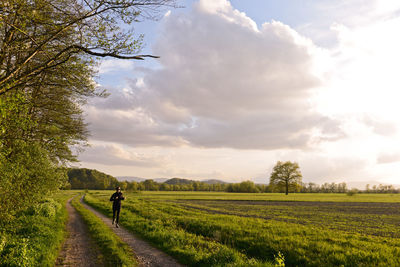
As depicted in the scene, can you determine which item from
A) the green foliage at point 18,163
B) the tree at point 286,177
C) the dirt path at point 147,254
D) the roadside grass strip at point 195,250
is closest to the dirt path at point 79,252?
the dirt path at point 147,254

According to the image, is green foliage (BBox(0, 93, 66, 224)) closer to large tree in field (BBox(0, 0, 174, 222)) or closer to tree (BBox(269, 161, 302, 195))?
large tree in field (BBox(0, 0, 174, 222))

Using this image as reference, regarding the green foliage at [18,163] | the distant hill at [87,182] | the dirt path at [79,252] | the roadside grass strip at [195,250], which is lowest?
the distant hill at [87,182]

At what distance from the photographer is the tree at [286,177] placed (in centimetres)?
9506

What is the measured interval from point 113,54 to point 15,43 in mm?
4396

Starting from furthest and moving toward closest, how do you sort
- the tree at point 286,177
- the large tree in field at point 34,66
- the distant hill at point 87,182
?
the distant hill at point 87,182 < the tree at point 286,177 < the large tree in field at point 34,66

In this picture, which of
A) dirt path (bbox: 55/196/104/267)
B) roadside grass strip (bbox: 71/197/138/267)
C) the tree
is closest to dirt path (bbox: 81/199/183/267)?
roadside grass strip (bbox: 71/197/138/267)

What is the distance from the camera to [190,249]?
10656 millimetres

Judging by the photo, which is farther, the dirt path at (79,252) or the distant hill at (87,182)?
the distant hill at (87,182)

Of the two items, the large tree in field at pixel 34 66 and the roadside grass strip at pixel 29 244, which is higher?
the large tree in field at pixel 34 66

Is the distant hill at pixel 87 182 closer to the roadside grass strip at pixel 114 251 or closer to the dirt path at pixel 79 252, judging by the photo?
the dirt path at pixel 79 252

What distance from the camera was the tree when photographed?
95.1m

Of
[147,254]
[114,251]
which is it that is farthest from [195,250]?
[114,251]

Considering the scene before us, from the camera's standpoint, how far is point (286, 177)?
9569 cm

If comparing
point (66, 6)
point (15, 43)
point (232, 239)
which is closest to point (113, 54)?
point (66, 6)
